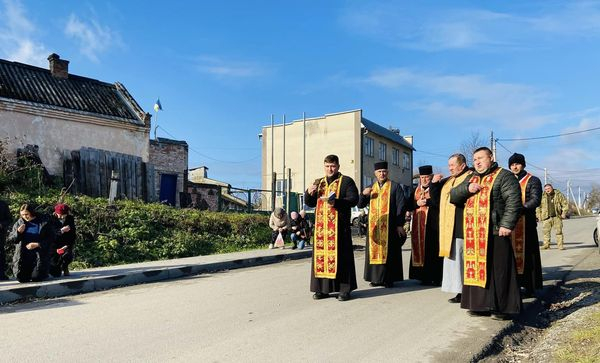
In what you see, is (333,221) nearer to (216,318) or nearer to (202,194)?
(216,318)

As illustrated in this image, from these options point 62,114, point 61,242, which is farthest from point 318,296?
point 62,114

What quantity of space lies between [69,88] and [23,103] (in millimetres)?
3299

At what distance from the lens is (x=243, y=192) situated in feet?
74.0

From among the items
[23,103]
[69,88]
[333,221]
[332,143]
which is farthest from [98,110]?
[332,143]

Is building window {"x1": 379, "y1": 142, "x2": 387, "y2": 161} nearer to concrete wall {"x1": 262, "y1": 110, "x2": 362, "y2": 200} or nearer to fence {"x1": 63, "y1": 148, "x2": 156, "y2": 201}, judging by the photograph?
concrete wall {"x1": 262, "y1": 110, "x2": 362, "y2": 200}

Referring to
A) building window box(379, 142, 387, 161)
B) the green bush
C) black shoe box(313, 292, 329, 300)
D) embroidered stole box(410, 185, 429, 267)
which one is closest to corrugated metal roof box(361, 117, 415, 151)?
building window box(379, 142, 387, 161)

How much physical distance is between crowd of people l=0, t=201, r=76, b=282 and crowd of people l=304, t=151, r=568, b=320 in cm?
468

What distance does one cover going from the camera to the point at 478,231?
6.02 metres

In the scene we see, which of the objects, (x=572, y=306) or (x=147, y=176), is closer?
(x=572, y=306)

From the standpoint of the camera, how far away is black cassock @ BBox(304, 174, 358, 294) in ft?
23.2

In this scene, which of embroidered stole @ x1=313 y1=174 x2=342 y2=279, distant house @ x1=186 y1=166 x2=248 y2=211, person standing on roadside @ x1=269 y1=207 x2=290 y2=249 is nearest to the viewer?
embroidered stole @ x1=313 y1=174 x2=342 y2=279

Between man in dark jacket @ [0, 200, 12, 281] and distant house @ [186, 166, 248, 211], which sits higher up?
distant house @ [186, 166, 248, 211]

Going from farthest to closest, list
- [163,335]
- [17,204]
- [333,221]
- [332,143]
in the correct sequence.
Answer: [332,143]
[17,204]
[333,221]
[163,335]

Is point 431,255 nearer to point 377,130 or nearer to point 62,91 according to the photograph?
point 62,91
